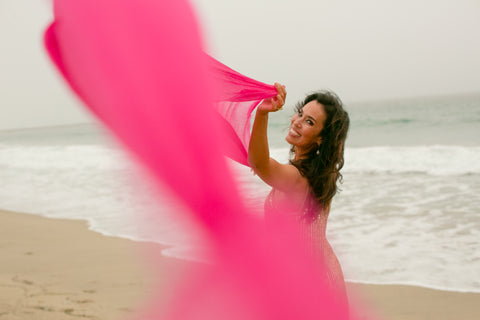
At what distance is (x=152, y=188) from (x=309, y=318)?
62 centimetres

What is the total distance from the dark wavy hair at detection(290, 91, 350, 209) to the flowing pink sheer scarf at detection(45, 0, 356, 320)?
2.57 feet

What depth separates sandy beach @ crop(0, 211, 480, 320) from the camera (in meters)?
3.89

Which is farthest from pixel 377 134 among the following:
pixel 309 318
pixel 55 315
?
pixel 309 318

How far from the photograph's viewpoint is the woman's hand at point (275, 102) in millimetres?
1944

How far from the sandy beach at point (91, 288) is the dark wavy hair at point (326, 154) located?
635 millimetres

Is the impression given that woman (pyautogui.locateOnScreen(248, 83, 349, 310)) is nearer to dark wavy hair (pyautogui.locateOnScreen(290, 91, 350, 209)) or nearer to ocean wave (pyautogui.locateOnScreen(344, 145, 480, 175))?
dark wavy hair (pyautogui.locateOnScreen(290, 91, 350, 209))

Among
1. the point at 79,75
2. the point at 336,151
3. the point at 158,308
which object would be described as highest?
the point at 79,75

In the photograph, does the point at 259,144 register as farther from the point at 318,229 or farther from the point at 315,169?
the point at 318,229

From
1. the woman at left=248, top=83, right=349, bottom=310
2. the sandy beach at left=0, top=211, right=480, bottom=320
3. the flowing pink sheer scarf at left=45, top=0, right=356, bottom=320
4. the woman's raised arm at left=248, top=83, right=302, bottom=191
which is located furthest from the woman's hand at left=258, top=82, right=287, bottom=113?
the sandy beach at left=0, top=211, right=480, bottom=320

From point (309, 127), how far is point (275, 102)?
0.39m

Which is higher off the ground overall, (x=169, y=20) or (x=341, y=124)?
(x=169, y=20)

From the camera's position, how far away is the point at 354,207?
7277 millimetres

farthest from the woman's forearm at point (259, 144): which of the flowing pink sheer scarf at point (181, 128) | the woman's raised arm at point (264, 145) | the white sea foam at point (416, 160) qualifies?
the white sea foam at point (416, 160)

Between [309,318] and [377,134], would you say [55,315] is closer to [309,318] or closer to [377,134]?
[309,318]
